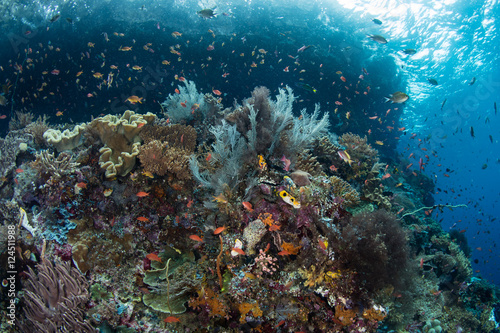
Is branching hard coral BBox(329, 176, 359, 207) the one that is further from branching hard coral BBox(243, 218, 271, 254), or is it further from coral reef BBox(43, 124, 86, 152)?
coral reef BBox(43, 124, 86, 152)

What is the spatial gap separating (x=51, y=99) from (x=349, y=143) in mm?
19963

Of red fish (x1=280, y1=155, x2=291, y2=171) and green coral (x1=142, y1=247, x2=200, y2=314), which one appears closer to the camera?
green coral (x1=142, y1=247, x2=200, y2=314)

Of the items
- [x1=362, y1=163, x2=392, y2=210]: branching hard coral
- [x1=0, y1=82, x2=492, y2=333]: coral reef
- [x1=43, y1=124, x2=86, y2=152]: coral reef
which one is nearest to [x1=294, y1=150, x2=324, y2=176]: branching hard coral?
[x1=0, y1=82, x2=492, y2=333]: coral reef

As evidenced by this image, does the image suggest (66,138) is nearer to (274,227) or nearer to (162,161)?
(162,161)

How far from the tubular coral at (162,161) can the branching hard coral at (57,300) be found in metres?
2.26

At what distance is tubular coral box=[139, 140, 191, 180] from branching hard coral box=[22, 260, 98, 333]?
7.40 ft

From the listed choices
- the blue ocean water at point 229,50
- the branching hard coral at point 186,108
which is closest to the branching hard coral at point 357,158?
the branching hard coral at point 186,108

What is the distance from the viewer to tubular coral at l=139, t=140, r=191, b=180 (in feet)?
15.1

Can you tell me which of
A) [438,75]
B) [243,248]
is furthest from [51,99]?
[438,75]

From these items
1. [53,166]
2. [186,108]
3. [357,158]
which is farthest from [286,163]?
[357,158]

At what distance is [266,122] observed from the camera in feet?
16.3

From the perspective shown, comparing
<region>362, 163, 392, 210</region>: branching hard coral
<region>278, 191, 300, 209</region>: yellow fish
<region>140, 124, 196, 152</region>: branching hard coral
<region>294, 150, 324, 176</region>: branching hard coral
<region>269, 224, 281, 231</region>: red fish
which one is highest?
<region>294, 150, 324, 176</region>: branching hard coral

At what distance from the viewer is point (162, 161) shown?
4.65m

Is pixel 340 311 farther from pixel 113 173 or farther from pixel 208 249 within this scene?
pixel 113 173
